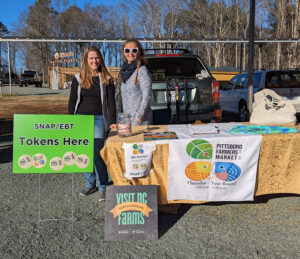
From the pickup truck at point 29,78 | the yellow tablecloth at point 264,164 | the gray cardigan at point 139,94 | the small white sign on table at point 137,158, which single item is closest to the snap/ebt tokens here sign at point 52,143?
the yellow tablecloth at point 264,164

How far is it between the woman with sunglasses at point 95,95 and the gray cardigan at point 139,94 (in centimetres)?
19

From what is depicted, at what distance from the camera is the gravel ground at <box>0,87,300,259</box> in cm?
250

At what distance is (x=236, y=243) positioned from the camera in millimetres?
2609

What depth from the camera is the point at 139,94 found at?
3551 millimetres

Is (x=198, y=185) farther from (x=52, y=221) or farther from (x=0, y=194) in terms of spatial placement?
(x=0, y=194)

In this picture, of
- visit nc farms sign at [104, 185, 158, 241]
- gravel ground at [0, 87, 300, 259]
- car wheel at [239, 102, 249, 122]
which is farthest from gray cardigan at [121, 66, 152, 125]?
car wheel at [239, 102, 249, 122]

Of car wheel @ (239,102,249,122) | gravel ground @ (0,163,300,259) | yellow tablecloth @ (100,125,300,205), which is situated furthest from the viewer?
car wheel @ (239,102,249,122)

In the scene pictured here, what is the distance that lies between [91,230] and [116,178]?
55 cm

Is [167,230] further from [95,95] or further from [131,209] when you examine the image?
[95,95]

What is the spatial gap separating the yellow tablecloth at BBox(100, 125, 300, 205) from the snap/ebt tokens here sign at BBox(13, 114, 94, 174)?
0.22 metres

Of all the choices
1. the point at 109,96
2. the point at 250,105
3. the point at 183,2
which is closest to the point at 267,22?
the point at 183,2

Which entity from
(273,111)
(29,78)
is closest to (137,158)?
(273,111)

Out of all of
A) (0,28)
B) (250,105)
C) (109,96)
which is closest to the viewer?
(109,96)

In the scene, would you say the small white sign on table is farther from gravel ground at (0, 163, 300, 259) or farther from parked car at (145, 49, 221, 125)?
parked car at (145, 49, 221, 125)
